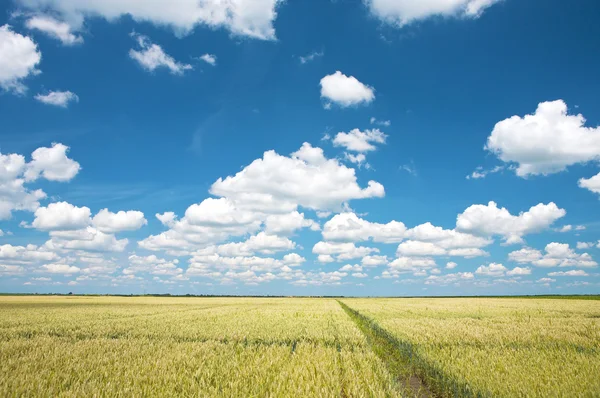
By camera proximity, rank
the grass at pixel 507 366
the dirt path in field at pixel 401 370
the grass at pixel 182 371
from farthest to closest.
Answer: the dirt path in field at pixel 401 370 < the grass at pixel 507 366 < the grass at pixel 182 371

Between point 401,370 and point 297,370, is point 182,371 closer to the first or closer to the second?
point 297,370

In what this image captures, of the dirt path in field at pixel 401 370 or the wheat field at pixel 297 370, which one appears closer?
the wheat field at pixel 297 370

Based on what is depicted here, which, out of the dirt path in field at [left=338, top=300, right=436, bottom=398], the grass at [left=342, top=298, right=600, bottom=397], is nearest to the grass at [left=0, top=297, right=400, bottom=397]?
the dirt path in field at [left=338, top=300, right=436, bottom=398]

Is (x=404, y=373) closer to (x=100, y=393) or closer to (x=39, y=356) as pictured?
(x=100, y=393)

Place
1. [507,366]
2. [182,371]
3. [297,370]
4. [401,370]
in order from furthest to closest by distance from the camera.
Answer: [401,370]
[507,366]
[182,371]
[297,370]

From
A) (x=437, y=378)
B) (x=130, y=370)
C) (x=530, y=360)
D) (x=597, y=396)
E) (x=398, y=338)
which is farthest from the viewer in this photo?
(x=398, y=338)

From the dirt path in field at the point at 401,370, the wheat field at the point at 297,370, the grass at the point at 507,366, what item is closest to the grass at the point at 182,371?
the wheat field at the point at 297,370

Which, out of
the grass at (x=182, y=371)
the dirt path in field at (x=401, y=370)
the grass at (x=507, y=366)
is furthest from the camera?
the dirt path in field at (x=401, y=370)

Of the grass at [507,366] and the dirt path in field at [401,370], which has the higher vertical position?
the grass at [507,366]

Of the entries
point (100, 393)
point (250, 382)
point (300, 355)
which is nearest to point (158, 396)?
point (100, 393)

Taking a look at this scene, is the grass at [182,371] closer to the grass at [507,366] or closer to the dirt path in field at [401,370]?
the dirt path in field at [401,370]

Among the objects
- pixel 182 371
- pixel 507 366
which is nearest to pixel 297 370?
pixel 182 371

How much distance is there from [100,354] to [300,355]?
4.55 metres

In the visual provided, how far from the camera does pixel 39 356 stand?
26.8 ft
